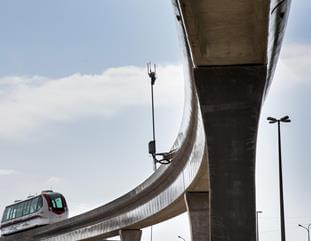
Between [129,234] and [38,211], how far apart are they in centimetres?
1288

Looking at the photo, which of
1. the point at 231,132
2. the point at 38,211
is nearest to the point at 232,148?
the point at 231,132

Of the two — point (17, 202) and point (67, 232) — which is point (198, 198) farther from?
point (17, 202)

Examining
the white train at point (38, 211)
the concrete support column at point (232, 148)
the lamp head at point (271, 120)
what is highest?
the lamp head at point (271, 120)

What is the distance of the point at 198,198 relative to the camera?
34.3m

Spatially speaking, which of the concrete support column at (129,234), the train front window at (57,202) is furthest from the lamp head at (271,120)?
the train front window at (57,202)

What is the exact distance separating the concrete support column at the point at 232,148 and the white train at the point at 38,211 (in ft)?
158

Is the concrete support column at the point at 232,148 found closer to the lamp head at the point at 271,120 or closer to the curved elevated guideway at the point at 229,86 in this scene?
the curved elevated guideway at the point at 229,86

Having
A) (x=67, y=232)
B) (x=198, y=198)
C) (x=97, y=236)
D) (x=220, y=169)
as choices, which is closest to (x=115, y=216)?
(x=97, y=236)

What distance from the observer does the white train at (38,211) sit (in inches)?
2502

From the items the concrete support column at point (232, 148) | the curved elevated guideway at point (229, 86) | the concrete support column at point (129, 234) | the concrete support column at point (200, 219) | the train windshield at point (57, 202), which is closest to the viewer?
the curved elevated guideway at point (229, 86)

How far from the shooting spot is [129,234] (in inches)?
2138

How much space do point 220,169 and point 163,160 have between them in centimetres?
1630

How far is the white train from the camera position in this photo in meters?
63.6

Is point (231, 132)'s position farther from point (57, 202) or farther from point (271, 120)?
point (57, 202)
